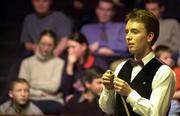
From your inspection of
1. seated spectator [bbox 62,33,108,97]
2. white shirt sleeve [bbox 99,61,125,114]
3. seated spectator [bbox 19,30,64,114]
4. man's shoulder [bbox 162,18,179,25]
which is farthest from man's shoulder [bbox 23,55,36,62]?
white shirt sleeve [bbox 99,61,125,114]

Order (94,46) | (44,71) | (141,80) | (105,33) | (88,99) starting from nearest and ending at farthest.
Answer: (141,80), (88,99), (44,71), (94,46), (105,33)

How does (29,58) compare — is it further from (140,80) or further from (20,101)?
(140,80)

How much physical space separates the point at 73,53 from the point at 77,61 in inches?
3.6

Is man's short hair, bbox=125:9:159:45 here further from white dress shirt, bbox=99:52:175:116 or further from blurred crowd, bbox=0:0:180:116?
blurred crowd, bbox=0:0:180:116

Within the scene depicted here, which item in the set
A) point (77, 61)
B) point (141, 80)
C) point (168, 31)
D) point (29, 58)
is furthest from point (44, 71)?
point (141, 80)

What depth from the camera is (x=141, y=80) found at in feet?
7.39

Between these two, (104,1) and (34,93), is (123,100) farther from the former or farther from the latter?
(104,1)

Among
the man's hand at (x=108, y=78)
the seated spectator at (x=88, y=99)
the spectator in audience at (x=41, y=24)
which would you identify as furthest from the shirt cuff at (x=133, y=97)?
the spectator in audience at (x=41, y=24)

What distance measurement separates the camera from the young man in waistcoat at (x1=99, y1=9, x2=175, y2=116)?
84.8 inches

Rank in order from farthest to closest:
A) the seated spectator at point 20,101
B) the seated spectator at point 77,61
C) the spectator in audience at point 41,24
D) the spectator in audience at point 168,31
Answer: the spectator in audience at point 41,24, the spectator in audience at point 168,31, the seated spectator at point 77,61, the seated spectator at point 20,101

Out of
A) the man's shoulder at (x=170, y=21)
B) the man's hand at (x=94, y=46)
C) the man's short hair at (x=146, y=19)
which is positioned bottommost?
the man's hand at (x=94, y=46)

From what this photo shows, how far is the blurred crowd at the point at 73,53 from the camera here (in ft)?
14.7

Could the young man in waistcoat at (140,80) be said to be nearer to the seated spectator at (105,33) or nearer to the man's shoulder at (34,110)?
the man's shoulder at (34,110)

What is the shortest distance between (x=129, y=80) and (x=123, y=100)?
10cm
